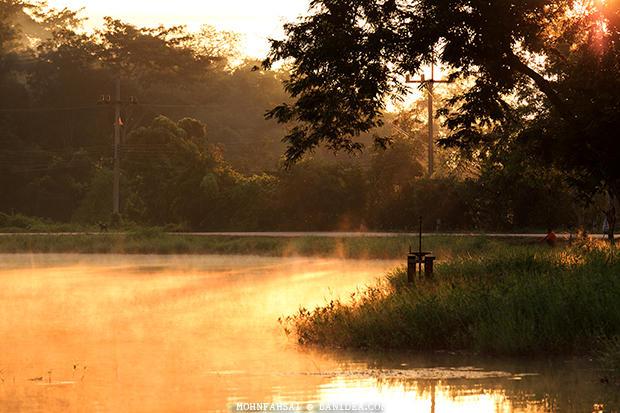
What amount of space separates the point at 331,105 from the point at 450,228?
1247 inches

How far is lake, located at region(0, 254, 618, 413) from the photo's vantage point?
10688mm

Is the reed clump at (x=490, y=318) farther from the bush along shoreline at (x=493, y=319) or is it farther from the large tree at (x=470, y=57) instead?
the large tree at (x=470, y=57)

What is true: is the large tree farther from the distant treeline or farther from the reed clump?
the distant treeline

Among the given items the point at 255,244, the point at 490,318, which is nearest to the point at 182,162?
the point at 255,244

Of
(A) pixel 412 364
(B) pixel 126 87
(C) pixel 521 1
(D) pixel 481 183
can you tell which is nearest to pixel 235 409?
(A) pixel 412 364

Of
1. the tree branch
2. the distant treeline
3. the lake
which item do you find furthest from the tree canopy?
the distant treeline

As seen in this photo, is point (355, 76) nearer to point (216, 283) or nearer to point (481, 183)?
point (216, 283)

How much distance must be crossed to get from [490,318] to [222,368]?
481cm

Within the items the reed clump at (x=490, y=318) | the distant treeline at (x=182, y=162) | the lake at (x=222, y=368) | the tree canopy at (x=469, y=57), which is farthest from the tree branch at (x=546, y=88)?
the distant treeline at (x=182, y=162)

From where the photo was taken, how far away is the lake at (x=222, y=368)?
10688 mm

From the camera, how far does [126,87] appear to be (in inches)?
3162

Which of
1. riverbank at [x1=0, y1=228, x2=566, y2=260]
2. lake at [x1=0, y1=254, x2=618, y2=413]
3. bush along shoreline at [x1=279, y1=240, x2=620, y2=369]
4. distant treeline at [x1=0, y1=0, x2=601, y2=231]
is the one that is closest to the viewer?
lake at [x1=0, y1=254, x2=618, y2=413]

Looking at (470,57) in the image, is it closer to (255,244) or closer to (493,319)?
(493,319)

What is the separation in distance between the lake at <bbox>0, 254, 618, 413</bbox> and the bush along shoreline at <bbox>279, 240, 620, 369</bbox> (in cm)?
40
